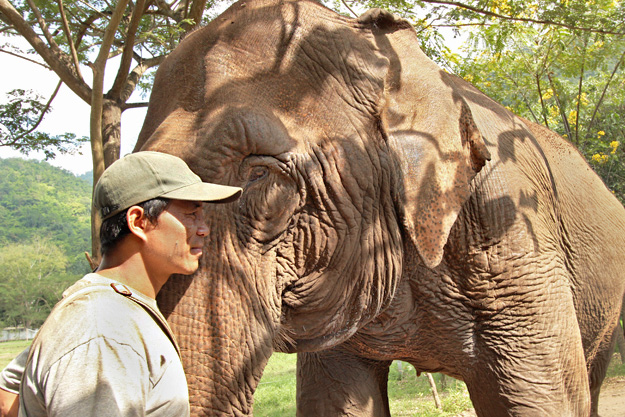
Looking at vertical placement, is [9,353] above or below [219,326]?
below

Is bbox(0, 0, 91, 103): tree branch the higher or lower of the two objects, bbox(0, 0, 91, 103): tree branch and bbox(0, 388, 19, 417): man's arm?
the higher

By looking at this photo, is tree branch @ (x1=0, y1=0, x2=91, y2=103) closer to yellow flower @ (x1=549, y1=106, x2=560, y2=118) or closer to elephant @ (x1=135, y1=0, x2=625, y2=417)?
elephant @ (x1=135, y1=0, x2=625, y2=417)

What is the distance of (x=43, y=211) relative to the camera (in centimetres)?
6069

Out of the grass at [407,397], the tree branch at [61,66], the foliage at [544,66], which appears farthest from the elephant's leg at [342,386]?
the foliage at [544,66]

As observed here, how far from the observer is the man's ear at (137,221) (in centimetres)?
152

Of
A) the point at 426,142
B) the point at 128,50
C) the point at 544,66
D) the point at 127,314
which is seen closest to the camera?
the point at 127,314

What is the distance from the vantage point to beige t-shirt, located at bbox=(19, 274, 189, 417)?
1232mm

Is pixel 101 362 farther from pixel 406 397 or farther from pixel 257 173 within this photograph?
pixel 406 397

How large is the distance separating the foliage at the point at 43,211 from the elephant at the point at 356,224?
50.4 m

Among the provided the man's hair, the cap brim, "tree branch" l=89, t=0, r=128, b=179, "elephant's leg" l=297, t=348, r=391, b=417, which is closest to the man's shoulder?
the man's hair

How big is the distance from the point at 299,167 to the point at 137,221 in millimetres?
1013

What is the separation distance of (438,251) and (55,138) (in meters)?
7.42

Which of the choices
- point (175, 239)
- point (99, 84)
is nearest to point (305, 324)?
point (175, 239)

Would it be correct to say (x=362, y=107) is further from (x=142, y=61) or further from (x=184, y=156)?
(x=142, y=61)
